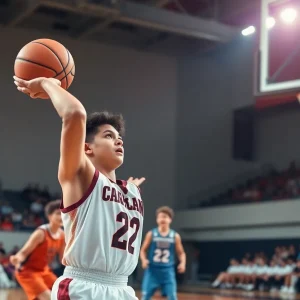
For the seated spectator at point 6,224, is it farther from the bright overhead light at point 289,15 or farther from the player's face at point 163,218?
the bright overhead light at point 289,15

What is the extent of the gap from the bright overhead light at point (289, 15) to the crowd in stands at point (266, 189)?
30.7 feet

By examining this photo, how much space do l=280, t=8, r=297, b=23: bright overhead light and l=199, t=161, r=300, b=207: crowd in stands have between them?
30.7ft

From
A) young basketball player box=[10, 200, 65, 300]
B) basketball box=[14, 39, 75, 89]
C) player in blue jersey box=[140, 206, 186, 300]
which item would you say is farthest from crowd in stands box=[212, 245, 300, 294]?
basketball box=[14, 39, 75, 89]

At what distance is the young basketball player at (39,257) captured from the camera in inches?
249

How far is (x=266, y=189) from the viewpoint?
20.3 m

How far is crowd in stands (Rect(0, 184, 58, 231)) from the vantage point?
18.2 meters

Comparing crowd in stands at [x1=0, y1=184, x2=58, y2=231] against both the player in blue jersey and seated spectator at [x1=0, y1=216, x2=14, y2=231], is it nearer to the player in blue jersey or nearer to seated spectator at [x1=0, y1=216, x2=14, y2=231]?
seated spectator at [x1=0, y1=216, x2=14, y2=231]

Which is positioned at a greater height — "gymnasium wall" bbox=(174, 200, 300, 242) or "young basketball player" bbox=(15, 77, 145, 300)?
"gymnasium wall" bbox=(174, 200, 300, 242)

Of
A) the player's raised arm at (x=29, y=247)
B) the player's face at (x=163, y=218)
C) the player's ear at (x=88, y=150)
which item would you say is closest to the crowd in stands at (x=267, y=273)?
the player's face at (x=163, y=218)

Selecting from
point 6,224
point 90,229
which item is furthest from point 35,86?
point 6,224

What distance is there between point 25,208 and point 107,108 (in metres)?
4.69

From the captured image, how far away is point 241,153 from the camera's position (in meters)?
23.3

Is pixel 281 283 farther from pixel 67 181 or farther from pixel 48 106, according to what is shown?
pixel 67 181

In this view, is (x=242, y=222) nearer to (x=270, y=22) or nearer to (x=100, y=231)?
(x=270, y=22)
